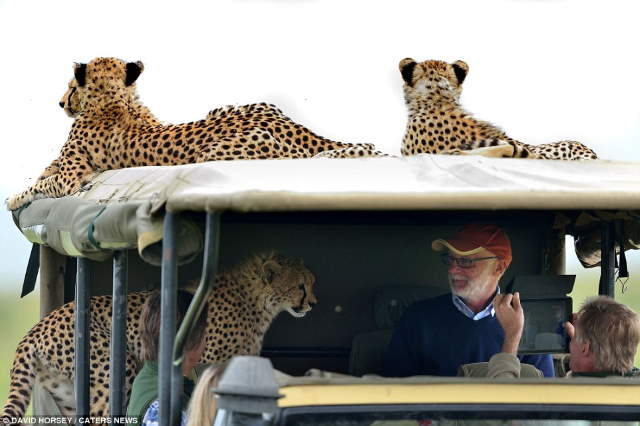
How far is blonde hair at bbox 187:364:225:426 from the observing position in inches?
132

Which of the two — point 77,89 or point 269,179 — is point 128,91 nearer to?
point 77,89

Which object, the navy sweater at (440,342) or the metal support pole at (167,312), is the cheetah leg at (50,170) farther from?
the metal support pole at (167,312)

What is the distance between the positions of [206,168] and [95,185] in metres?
1.44

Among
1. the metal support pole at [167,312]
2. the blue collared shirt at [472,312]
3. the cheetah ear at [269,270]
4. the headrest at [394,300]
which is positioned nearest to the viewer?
the metal support pole at [167,312]

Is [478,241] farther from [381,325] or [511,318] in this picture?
[381,325]

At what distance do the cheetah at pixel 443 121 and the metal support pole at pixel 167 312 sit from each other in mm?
2041

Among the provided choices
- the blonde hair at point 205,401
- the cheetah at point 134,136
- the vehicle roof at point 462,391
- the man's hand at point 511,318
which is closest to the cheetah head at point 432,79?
the cheetah at point 134,136

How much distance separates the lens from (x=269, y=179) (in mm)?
3363

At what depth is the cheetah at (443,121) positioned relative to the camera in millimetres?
5172

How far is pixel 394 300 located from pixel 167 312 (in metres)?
2.14

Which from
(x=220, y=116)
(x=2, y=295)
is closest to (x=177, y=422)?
(x=220, y=116)

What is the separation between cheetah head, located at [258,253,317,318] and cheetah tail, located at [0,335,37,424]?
1.02 meters

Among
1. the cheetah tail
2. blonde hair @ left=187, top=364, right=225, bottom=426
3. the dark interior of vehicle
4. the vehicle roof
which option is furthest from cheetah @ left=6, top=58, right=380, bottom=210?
the vehicle roof

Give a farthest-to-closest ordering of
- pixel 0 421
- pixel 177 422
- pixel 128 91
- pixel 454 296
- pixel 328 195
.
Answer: pixel 128 91 < pixel 0 421 < pixel 454 296 < pixel 177 422 < pixel 328 195
